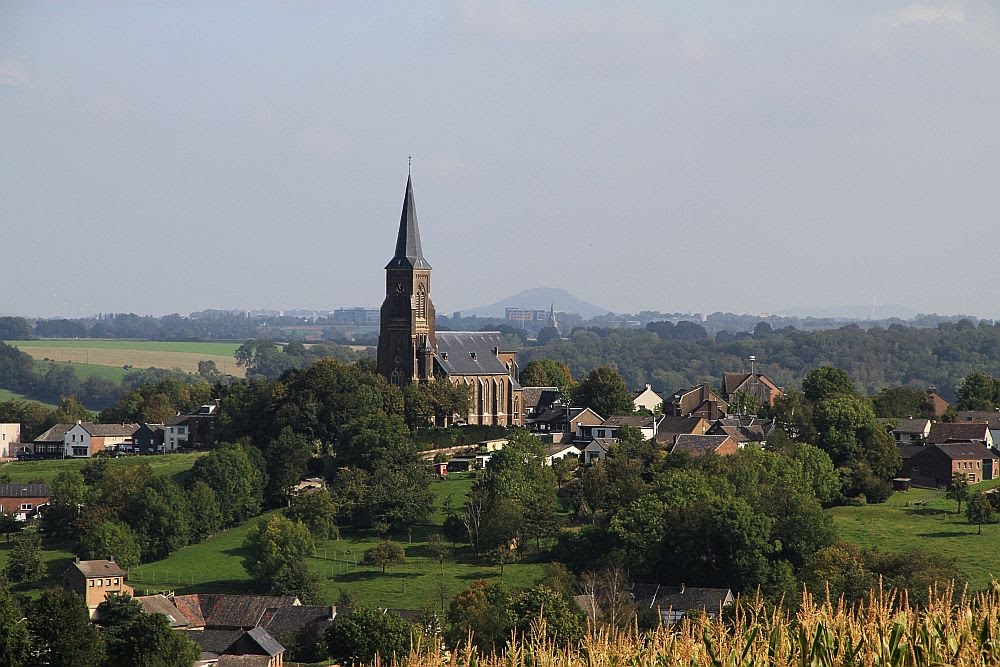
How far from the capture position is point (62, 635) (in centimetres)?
3947

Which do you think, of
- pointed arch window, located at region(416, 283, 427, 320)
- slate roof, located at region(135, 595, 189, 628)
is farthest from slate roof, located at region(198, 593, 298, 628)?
pointed arch window, located at region(416, 283, 427, 320)

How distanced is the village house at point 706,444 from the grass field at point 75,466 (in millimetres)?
23139

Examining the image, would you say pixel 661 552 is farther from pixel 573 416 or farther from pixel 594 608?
pixel 573 416

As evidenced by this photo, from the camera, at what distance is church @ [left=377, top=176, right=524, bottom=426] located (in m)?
81.6

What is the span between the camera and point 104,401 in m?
168

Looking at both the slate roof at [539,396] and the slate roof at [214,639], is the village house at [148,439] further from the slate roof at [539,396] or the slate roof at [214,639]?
the slate roof at [214,639]

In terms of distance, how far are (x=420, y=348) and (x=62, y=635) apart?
4321 centimetres

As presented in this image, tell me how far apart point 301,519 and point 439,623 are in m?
16.3

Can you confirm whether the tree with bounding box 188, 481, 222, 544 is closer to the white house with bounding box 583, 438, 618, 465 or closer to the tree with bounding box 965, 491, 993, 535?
the white house with bounding box 583, 438, 618, 465

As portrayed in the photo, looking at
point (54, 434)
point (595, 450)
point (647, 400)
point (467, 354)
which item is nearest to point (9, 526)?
point (595, 450)

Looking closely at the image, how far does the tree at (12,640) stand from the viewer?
123ft

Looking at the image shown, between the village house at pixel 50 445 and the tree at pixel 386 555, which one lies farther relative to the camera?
the village house at pixel 50 445

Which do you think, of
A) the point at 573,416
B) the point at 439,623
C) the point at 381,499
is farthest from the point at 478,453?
the point at 439,623

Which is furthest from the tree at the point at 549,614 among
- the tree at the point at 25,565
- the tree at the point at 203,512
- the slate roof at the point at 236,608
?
the tree at the point at 203,512
